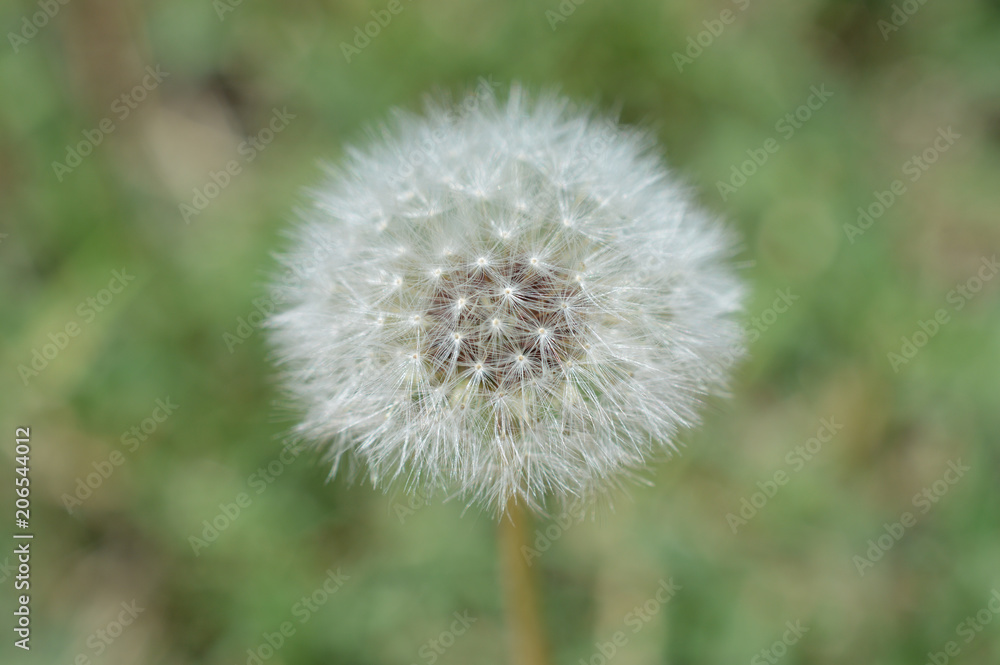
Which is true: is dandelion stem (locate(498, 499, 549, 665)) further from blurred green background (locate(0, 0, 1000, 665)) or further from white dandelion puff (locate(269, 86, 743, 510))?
blurred green background (locate(0, 0, 1000, 665))

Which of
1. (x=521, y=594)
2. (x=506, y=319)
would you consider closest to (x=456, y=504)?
(x=521, y=594)

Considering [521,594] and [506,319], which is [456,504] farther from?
[506,319]

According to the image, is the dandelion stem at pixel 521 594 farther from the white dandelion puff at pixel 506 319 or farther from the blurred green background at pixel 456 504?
the blurred green background at pixel 456 504

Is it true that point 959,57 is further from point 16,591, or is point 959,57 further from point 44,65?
point 16,591

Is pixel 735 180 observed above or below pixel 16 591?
above

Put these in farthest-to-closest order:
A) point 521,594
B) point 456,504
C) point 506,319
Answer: point 456,504 → point 521,594 → point 506,319

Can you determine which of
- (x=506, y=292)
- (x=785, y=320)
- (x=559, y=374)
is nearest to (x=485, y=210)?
(x=506, y=292)

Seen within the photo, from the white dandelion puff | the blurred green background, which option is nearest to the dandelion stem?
the white dandelion puff
